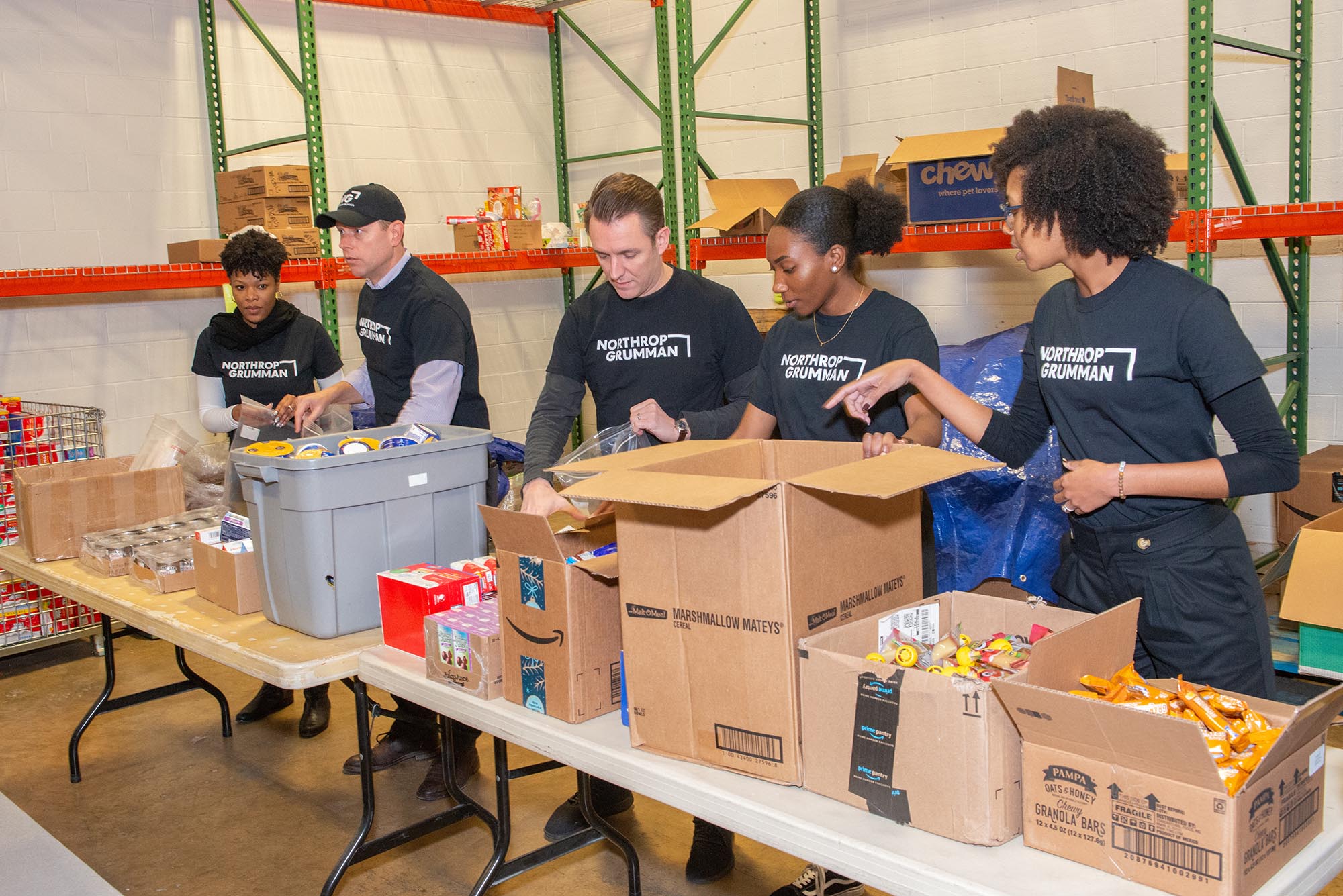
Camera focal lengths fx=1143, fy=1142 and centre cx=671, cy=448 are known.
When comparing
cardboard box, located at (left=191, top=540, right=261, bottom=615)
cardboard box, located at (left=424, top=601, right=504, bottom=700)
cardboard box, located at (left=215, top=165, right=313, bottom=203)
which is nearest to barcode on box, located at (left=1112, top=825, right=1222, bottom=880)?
cardboard box, located at (left=424, top=601, right=504, bottom=700)

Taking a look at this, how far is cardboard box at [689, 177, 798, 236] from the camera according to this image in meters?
4.36

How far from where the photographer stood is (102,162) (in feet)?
16.7

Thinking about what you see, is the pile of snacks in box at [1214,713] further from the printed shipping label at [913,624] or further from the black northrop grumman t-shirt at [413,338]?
the black northrop grumman t-shirt at [413,338]

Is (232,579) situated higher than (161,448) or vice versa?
(161,448)

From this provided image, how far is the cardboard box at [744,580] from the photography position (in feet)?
4.60

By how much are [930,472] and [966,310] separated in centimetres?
361

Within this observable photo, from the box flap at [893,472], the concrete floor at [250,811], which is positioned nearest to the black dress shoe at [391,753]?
the concrete floor at [250,811]

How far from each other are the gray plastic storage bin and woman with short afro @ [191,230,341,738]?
62.4 inches

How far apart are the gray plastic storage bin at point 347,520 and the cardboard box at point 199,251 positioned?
9.25 feet

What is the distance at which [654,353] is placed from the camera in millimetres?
2682

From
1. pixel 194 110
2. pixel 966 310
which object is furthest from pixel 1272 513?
pixel 194 110

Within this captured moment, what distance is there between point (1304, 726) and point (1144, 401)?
0.60m

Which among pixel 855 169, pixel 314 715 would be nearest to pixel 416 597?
pixel 314 715

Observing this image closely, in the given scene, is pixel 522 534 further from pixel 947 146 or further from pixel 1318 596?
pixel 947 146
